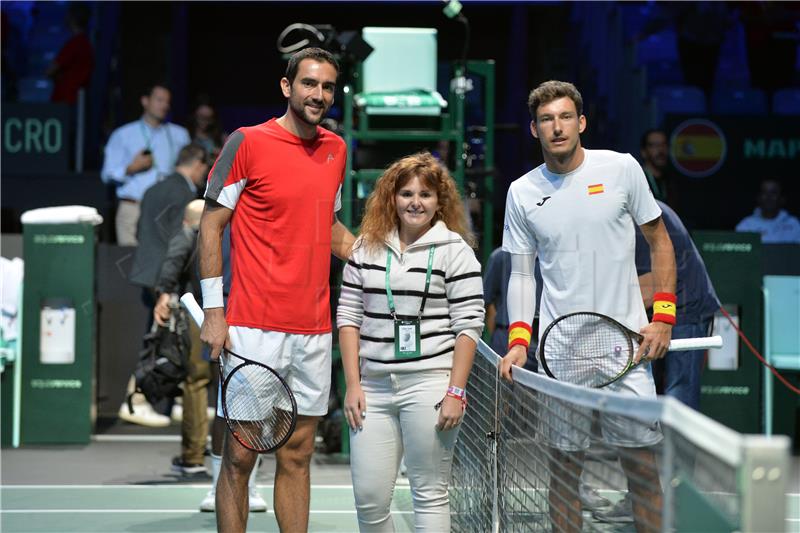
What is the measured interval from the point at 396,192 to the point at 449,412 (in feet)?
2.61

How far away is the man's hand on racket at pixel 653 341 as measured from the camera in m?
4.63

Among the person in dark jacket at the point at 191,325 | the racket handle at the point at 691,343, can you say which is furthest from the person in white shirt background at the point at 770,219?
the racket handle at the point at 691,343

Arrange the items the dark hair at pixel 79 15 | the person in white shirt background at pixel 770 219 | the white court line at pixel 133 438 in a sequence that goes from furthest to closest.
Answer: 1. the dark hair at pixel 79 15
2. the person in white shirt background at pixel 770 219
3. the white court line at pixel 133 438

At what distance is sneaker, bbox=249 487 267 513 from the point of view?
6.97 meters

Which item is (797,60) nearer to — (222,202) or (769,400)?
(769,400)

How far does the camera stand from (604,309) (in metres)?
4.68

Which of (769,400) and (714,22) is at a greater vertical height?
(714,22)

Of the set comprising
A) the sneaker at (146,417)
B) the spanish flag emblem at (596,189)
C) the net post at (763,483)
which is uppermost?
the spanish flag emblem at (596,189)

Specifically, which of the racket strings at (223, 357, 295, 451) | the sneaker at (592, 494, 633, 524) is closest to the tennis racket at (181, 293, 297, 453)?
the racket strings at (223, 357, 295, 451)

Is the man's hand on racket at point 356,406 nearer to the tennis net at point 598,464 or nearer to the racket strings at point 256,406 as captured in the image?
the racket strings at point 256,406

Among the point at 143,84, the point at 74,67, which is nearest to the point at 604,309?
the point at 74,67

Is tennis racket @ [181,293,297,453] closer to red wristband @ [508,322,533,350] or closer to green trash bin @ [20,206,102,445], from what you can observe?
red wristband @ [508,322,533,350]

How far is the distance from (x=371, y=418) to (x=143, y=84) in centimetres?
1172

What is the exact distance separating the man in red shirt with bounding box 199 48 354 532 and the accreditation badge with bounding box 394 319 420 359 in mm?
448
